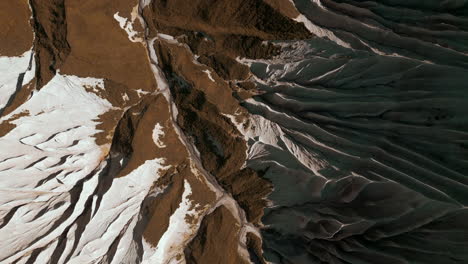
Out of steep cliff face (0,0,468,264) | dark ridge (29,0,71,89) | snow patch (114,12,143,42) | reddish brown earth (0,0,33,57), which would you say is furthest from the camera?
snow patch (114,12,143,42)

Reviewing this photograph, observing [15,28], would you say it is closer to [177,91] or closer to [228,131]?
[177,91]

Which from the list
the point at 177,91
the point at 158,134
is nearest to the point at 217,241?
the point at 158,134

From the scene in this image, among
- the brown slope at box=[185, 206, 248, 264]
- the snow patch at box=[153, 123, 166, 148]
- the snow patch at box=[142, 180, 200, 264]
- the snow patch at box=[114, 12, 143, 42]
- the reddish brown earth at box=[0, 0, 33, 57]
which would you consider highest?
the reddish brown earth at box=[0, 0, 33, 57]

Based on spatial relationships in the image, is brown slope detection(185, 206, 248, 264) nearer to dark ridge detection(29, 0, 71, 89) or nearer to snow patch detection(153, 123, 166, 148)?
snow patch detection(153, 123, 166, 148)

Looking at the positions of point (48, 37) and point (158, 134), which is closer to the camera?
point (48, 37)

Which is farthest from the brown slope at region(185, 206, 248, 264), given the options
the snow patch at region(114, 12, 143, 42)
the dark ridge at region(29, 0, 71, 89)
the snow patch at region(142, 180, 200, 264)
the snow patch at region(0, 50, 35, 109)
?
the snow patch at region(0, 50, 35, 109)

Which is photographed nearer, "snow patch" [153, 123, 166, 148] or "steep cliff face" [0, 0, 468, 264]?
"steep cliff face" [0, 0, 468, 264]

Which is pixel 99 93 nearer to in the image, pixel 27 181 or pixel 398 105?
pixel 27 181

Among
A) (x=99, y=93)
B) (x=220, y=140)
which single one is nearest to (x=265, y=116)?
(x=220, y=140)

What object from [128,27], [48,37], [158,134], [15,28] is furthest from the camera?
[158,134]
